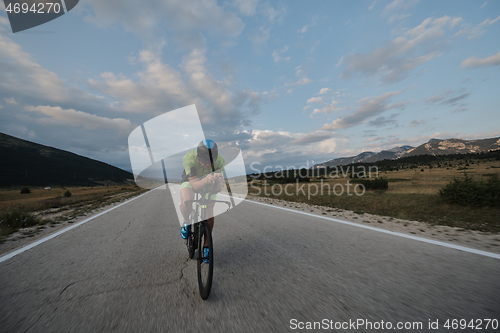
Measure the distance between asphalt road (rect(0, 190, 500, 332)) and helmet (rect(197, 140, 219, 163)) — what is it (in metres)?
1.66

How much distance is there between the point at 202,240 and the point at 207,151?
1253 millimetres

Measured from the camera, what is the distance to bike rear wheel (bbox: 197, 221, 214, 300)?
8.26 feet

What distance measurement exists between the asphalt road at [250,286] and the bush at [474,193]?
6617 mm

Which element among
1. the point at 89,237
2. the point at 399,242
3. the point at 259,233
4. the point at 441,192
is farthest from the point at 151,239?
the point at 441,192

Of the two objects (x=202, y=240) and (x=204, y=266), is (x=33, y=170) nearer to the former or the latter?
(x=202, y=240)

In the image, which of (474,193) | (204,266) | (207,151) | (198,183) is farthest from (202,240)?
(474,193)

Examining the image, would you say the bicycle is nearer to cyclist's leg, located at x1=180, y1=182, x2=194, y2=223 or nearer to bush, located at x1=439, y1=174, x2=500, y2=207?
cyclist's leg, located at x1=180, y1=182, x2=194, y2=223

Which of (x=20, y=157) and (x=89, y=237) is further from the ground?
(x=20, y=157)

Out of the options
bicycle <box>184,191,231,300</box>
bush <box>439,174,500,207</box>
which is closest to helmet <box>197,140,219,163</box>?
bicycle <box>184,191,231,300</box>

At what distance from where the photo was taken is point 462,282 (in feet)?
8.80

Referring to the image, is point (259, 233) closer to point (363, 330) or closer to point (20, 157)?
point (363, 330)

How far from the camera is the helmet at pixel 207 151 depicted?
3.29m

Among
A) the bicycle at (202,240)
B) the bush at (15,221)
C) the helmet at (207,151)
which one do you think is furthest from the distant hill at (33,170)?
the helmet at (207,151)

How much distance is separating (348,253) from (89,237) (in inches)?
240
